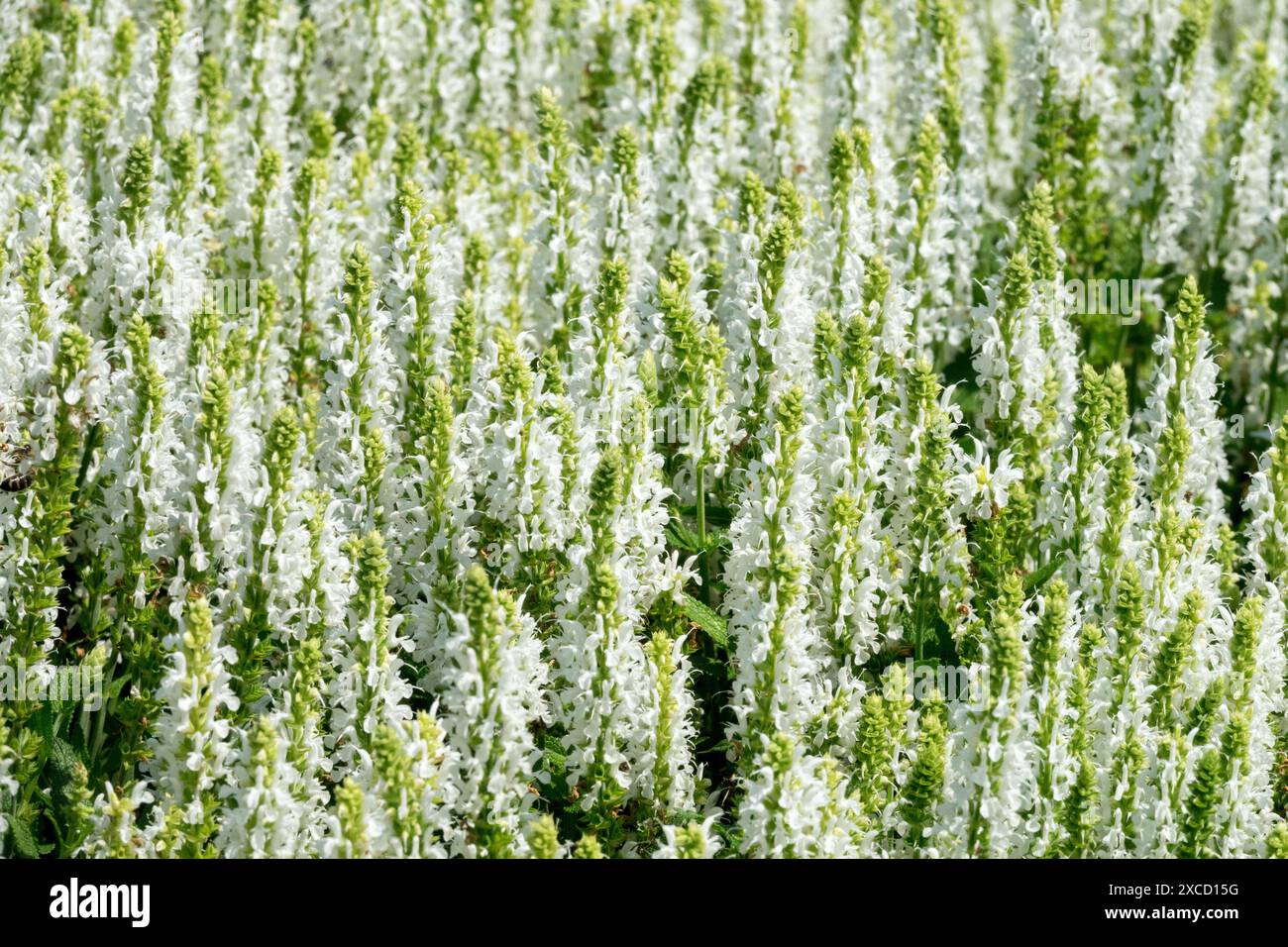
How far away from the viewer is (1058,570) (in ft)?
27.3

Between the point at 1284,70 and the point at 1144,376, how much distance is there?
8.34 ft

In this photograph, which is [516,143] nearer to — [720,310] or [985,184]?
[720,310]

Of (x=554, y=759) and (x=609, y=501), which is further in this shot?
(x=554, y=759)

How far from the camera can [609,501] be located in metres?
7.36

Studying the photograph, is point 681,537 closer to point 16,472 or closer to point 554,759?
point 554,759

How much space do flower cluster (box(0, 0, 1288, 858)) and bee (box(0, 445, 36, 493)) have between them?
0.08 ft

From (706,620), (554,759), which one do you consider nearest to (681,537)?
(706,620)

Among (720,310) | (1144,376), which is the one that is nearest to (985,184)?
(1144,376)

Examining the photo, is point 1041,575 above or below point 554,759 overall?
above

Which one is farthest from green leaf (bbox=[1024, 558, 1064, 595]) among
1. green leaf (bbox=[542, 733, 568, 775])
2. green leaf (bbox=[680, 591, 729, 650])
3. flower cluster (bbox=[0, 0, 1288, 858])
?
green leaf (bbox=[542, 733, 568, 775])

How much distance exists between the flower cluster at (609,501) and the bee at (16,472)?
1.0 inches

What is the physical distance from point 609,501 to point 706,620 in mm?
937

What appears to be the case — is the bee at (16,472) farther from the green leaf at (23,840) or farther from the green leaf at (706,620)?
the green leaf at (706,620)

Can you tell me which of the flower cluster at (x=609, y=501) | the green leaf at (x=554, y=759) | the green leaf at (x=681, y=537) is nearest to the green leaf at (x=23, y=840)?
the flower cluster at (x=609, y=501)
